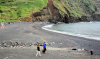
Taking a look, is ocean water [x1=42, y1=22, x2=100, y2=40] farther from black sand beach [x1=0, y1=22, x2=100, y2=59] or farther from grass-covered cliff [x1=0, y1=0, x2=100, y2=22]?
grass-covered cliff [x1=0, y1=0, x2=100, y2=22]

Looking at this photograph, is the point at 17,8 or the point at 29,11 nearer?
the point at 17,8

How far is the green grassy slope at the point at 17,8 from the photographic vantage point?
238 feet

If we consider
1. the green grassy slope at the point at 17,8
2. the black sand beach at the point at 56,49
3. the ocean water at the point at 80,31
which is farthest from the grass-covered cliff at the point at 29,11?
the black sand beach at the point at 56,49

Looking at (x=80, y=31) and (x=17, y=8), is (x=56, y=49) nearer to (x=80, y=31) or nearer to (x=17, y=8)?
(x=80, y=31)

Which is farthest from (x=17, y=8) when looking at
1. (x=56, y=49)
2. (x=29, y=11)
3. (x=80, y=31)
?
(x=56, y=49)

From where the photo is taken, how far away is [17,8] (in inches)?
3204

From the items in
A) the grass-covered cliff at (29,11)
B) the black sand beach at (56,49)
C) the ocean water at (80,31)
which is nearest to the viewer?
the black sand beach at (56,49)

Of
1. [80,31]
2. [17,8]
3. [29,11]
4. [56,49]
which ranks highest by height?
[17,8]

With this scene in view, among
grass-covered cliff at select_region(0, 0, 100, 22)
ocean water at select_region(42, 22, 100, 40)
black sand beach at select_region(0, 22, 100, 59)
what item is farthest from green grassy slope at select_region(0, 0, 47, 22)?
black sand beach at select_region(0, 22, 100, 59)

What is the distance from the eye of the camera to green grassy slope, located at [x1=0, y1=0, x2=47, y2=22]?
72.6 meters

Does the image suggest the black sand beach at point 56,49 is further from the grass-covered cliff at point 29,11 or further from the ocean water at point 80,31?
the grass-covered cliff at point 29,11

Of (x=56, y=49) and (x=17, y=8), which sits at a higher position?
(x=17, y=8)

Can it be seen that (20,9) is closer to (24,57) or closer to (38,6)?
(38,6)

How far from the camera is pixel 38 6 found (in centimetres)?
9175
